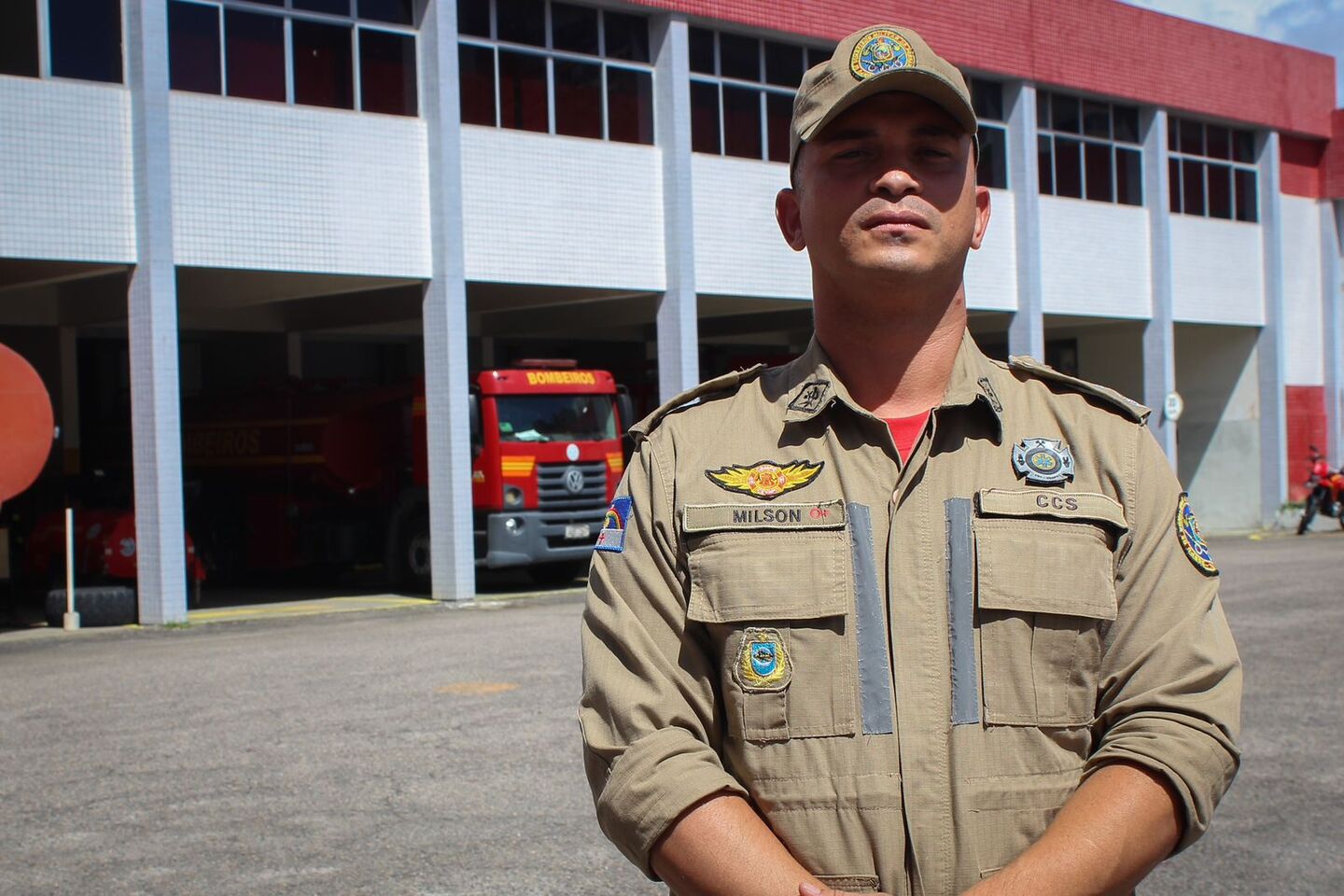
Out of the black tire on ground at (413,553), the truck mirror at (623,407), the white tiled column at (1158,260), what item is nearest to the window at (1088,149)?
the white tiled column at (1158,260)

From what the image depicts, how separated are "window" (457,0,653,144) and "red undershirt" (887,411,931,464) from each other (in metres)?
18.0

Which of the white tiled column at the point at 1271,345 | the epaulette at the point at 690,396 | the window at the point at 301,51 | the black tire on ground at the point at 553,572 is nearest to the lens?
the epaulette at the point at 690,396

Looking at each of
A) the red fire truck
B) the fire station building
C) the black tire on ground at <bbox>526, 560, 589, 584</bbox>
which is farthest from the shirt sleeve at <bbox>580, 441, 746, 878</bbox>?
the black tire on ground at <bbox>526, 560, 589, 584</bbox>

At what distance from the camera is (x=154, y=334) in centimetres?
1644

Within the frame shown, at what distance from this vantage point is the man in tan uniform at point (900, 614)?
2.04m

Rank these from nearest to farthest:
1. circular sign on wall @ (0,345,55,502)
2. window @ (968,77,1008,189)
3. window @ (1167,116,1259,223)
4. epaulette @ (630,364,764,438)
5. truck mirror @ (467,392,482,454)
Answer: epaulette @ (630,364,764,438) < circular sign on wall @ (0,345,55,502) < truck mirror @ (467,392,482,454) < window @ (968,77,1008,189) < window @ (1167,116,1259,223)

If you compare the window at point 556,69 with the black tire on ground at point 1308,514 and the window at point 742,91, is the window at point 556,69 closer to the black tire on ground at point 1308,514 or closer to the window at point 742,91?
the window at point 742,91

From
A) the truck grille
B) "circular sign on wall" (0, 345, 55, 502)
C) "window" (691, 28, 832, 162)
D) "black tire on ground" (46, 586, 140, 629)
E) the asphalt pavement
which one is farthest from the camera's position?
"window" (691, 28, 832, 162)

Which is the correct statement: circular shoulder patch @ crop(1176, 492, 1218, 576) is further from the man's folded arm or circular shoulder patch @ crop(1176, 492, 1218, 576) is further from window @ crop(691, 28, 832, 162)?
window @ crop(691, 28, 832, 162)

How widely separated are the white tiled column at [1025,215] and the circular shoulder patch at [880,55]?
24.5 metres

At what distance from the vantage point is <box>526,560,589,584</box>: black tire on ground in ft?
69.9

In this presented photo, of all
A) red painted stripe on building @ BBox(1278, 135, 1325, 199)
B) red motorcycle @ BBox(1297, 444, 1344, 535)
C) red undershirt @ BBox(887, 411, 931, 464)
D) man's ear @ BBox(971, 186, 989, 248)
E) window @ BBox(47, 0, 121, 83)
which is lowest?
red motorcycle @ BBox(1297, 444, 1344, 535)

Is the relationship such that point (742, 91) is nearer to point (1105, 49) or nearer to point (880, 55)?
point (1105, 49)

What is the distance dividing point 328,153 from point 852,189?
16.6 m
